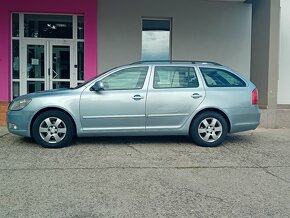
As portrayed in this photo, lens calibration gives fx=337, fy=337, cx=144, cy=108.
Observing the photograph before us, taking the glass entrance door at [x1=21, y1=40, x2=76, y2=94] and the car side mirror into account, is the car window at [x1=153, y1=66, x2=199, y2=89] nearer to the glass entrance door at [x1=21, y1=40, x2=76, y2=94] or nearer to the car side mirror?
the car side mirror

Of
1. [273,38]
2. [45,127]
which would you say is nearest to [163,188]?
[45,127]

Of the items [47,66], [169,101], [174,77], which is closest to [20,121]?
[169,101]

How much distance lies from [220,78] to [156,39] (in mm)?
5368

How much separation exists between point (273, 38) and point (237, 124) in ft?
13.0

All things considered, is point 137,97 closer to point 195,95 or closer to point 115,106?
point 115,106

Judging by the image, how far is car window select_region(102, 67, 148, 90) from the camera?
6871 millimetres

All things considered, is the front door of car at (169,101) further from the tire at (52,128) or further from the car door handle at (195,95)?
the tire at (52,128)

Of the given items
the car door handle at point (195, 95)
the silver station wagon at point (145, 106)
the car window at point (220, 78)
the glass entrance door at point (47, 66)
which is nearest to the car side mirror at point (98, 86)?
the silver station wagon at point (145, 106)

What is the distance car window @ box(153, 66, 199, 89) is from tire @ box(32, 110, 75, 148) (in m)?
1.94

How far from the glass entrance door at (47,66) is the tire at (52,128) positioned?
5249mm

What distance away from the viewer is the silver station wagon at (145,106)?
6.61m

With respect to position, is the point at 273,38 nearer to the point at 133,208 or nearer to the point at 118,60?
the point at 118,60

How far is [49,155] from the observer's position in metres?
6.16

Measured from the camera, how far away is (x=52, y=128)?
6609 mm
